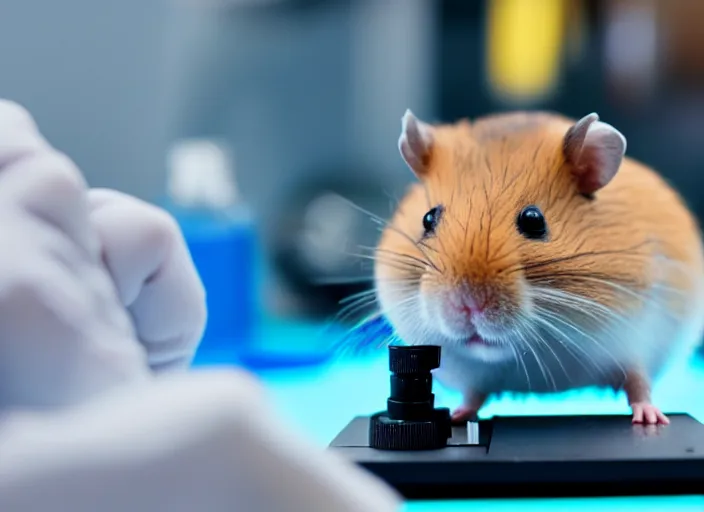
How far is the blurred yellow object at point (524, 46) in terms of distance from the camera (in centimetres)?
211

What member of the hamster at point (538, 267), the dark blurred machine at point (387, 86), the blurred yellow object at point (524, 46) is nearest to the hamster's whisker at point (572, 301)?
the hamster at point (538, 267)

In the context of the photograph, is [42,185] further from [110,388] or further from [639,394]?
[639,394]

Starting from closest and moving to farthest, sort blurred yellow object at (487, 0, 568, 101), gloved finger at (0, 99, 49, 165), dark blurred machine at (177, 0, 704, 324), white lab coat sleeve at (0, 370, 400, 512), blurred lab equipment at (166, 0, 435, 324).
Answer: white lab coat sleeve at (0, 370, 400, 512) < gloved finger at (0, 99, 49, 165) < dark blurred machine at (177, 0, 704, 324) < blurred yellow object at (487, 0, 568, 101) < blurred lab equipment at (166, 0, 435, 324)

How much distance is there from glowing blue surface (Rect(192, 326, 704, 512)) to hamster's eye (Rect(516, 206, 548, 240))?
0.46 feet

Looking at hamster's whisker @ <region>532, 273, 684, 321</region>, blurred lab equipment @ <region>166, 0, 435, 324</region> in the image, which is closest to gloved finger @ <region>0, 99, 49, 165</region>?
hamster's whisker @ <region>532, 273, 684, 321</region>

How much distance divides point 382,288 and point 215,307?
67 centimetres

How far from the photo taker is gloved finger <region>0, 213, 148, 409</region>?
415mm

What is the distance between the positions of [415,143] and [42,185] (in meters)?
0.40

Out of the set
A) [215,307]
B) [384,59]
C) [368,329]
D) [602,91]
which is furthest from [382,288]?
[384,59]

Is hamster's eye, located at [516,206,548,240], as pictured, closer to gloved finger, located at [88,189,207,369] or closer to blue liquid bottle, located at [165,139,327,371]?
gloved finger, located at [88,189,207,369]

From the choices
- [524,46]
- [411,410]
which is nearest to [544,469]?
[411,410]

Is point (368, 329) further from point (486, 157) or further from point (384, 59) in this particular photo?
point (384, 59)

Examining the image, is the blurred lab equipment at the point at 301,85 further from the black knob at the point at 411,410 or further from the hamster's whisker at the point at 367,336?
the black knob at the point at 411,410

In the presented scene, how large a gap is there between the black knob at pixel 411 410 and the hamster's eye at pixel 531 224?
Result: 12 centimetres
